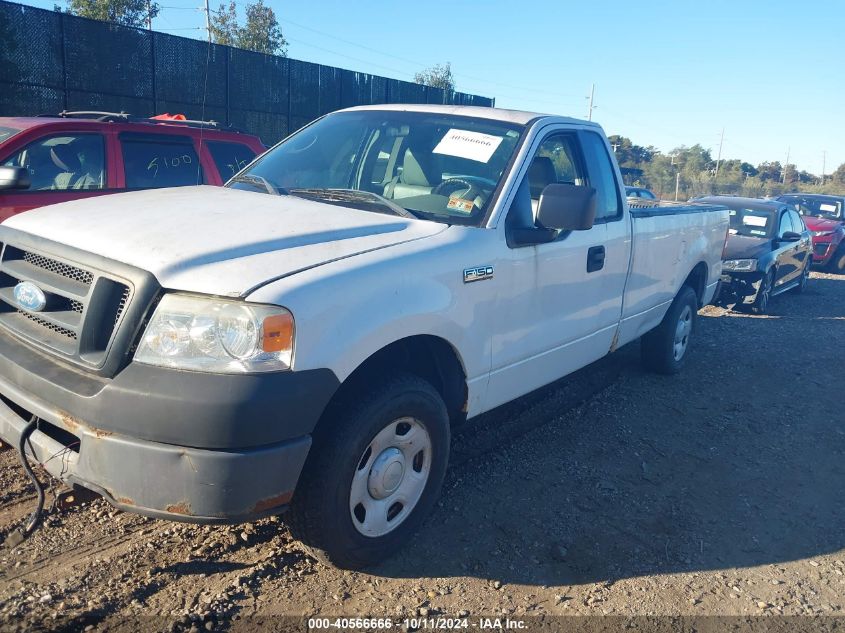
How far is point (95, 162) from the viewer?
21.4 feet

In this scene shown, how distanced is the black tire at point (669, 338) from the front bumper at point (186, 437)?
4.34m

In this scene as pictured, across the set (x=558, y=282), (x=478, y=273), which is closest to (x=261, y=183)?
(x=478, y=273)

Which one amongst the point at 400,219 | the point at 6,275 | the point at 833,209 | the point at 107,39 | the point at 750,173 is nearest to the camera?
the point at 6,275

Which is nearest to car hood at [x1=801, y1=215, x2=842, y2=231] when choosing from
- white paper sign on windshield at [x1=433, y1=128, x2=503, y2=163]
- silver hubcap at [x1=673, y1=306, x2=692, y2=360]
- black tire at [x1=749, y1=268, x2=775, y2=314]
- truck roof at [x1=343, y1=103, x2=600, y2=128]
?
black tire at [x1=749, y1=268, x2=775, y2=314]

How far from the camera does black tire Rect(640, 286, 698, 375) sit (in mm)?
6180

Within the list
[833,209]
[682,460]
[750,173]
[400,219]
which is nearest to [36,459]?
[400,219]

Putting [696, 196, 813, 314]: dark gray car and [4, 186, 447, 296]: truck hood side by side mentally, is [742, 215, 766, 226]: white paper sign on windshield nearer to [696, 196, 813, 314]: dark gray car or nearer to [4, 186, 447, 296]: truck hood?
[696, 196, 813, 314]: dark gray car

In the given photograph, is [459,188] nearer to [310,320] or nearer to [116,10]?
[310,320]

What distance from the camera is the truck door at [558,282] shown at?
365 cm

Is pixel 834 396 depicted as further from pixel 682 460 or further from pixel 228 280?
pixel 228 280

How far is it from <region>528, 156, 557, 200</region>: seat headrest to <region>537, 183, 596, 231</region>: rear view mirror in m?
0.44

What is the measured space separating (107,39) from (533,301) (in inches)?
558

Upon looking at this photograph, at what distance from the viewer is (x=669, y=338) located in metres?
6.21

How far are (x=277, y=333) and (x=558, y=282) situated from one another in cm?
201
